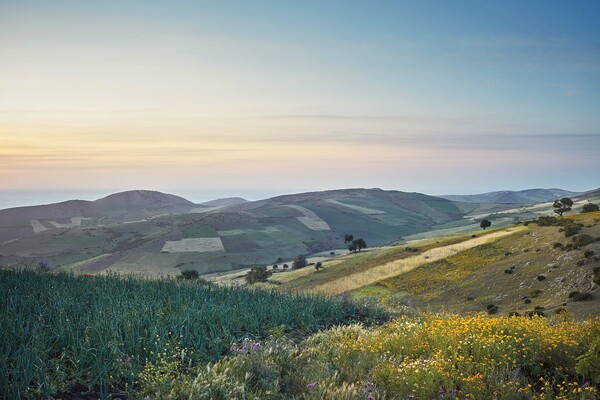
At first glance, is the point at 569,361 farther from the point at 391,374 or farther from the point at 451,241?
the point at 451,241

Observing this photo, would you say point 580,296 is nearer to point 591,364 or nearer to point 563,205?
point 591,364

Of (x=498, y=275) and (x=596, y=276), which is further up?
(x=596, y=276)

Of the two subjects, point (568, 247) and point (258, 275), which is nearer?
point (568, 247)

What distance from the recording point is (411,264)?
3445 inches

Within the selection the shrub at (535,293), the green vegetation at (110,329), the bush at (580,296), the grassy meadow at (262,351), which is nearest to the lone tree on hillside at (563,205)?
the shrub at (535,293)

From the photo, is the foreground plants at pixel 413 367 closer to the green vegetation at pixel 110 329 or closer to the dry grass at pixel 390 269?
the green vegetation at pixel 110 329

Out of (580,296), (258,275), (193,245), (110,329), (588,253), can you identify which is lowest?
(258,275)

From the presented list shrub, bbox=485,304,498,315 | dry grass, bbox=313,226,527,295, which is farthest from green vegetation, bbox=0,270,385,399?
dry grass, bbox=313,226,527,295

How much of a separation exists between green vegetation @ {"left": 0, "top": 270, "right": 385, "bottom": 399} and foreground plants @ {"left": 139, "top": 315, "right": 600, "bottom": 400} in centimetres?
95

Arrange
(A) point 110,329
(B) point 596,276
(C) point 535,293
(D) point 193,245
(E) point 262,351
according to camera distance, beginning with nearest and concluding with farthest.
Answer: (E) point 262,351 < (A) point 110,329 < (B) point 596,276 < (C) point 535,293 < (D) point 193,245

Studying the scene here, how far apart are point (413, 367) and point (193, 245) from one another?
16435 centimetres

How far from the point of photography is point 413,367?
27.0ft

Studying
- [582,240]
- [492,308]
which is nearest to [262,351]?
[492,308]

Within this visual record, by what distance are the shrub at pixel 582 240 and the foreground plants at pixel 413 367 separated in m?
58.3
